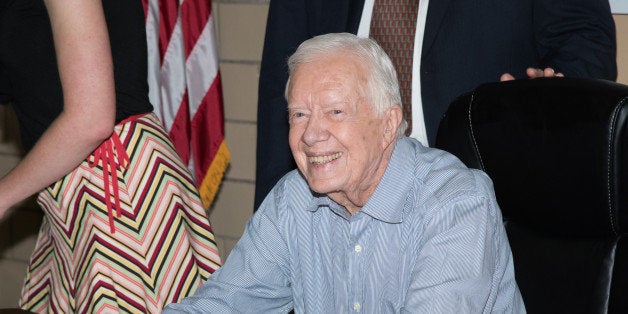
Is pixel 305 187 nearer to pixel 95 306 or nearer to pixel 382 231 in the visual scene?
pixel 382 231

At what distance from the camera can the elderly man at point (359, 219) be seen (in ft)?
5.12

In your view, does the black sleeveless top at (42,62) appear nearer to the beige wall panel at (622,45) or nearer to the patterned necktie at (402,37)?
the patterned necktie at (402,37)

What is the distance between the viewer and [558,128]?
157 centimetres

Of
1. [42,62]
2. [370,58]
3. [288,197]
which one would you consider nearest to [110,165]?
[42,62]

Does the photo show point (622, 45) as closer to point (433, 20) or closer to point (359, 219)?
point (433, 20)

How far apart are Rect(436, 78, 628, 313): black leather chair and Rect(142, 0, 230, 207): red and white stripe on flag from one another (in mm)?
1439

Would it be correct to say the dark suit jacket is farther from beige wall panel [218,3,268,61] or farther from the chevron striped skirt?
beige wall panel [218,3,268,61]

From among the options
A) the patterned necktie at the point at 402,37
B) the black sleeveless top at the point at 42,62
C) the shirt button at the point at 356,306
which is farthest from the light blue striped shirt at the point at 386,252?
the patterned necktie at the point at 402,37

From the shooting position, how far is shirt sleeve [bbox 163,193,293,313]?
1.76 m

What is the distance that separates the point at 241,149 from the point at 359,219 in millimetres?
1750

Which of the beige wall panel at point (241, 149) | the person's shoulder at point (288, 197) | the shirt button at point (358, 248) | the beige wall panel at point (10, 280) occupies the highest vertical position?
the person's shoulder at point (288, 197)

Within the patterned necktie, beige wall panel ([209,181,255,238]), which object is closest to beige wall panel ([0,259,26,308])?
beige wall panel ([209,181,255,238])

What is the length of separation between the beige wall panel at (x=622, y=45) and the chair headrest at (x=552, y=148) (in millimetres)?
1071

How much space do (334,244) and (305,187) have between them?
13 centimetres
